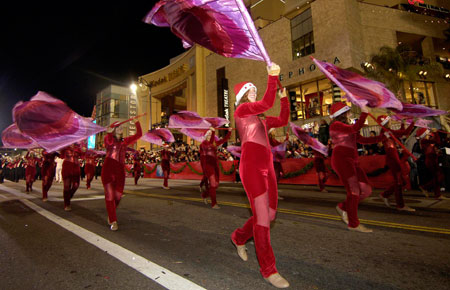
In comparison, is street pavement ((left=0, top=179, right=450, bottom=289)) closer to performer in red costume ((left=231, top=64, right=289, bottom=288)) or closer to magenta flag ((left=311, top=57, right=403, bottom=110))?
performer in red costume ((left=231, top=64, right=289, bottom=288))

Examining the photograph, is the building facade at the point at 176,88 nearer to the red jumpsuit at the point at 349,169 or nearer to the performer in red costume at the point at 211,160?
the performer in red costume at the point at 211,160

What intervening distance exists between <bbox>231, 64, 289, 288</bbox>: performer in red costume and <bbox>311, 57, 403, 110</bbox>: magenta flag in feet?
6.90

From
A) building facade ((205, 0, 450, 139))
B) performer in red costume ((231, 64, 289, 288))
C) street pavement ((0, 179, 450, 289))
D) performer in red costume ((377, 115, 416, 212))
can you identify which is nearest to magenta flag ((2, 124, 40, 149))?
street pavement ((0, 179, 450, 289))

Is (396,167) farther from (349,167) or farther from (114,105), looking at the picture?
(114,105)

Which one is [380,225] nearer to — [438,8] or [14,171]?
[14,171]

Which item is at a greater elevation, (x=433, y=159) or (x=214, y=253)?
(x=433, y=159)

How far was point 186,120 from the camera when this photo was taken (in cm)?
884

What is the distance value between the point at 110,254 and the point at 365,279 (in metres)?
3.04

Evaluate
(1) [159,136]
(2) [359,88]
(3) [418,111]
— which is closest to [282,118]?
(2) [359,88]

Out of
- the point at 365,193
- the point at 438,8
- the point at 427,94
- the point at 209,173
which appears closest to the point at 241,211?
the point at 209,173

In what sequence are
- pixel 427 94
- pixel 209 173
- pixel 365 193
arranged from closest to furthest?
pixel 365 193, pixel 209 173, pixel 427 94

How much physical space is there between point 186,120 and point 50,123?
4014 mm

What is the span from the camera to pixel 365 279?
96.7 inches

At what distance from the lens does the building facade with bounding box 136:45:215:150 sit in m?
33.0
